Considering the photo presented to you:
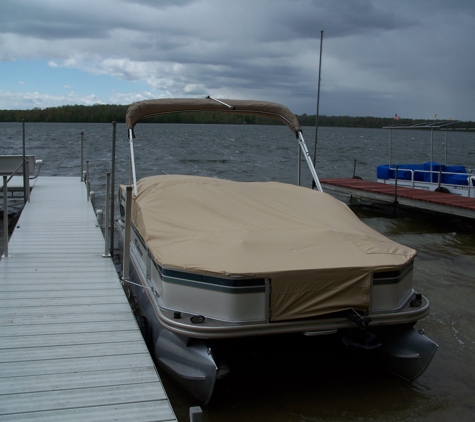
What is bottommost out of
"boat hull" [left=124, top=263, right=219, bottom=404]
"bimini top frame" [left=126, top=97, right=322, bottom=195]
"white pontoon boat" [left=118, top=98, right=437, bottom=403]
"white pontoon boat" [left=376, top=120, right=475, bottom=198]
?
"boat hull" [left=124, top=263, right=219, bottom=404]

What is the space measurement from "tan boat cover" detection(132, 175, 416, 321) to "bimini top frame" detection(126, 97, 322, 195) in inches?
35.1

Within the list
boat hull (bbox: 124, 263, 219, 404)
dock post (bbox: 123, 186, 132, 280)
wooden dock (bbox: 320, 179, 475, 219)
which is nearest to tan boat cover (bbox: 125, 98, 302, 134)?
dock post (bbox: 123, 186, 132, 280)

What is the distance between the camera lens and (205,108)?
7574mm

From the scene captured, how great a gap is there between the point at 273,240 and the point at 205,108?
3194 millimetres

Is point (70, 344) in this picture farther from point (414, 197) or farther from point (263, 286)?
point (414, 197)

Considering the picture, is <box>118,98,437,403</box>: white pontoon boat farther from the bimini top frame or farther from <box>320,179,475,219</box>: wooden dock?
<box>320,179,475,219</box>: wooden dock

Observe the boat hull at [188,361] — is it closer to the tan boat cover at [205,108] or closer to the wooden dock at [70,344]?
the wooden dock at [70,344]

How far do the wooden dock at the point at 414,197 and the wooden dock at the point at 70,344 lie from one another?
874cm

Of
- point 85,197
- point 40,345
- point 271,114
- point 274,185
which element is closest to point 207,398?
point 40,345

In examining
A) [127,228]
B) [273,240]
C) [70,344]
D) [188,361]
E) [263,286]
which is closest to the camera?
[263,286]

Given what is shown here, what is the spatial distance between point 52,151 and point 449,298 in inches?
1594

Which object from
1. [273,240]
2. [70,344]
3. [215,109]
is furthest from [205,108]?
[70,344]

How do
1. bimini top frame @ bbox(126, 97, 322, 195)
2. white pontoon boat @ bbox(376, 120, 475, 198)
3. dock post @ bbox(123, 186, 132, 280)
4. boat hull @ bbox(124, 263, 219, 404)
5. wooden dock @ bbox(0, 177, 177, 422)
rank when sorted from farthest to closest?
white pontoon boat @ bbox(376, 120, 475, 198), bimini top frame @ bbox(126, 97, 322, 195), dock post @ bbox(123, 186, 132, 280), boat hull @ bbox(124, 263, 219, 404), wooden dock @ bbox(0, 177, 177, 422)

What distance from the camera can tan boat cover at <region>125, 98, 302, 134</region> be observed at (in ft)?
23.9
